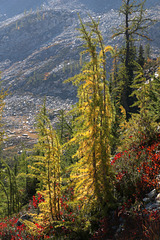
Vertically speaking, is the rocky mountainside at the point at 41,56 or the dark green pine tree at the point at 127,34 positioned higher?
the rocky mountainside at the point at 41,56

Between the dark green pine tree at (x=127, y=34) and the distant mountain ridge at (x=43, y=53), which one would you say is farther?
the distant mountain ridge at (x=43, y=53)

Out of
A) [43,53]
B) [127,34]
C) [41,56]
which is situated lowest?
[127,34]

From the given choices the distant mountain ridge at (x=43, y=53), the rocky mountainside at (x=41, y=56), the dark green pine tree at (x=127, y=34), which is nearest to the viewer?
the dark green pine tree at (x=127, y=34)

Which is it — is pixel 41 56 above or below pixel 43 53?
below

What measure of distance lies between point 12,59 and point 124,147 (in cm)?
17851

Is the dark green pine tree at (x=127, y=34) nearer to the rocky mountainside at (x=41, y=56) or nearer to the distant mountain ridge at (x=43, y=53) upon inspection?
the rocky mountainside at (x=41, y=56)

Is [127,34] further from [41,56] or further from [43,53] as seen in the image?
[43,53]

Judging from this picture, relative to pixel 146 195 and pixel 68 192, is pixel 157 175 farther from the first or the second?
pixel 68 192

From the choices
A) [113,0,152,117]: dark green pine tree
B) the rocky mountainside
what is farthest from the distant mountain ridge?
[113,0,152,117]: dark green pine tree

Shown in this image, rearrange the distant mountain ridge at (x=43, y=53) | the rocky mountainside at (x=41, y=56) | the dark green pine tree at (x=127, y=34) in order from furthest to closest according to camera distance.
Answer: the distant mountain ridge at (x=43, y=53)
the rocky mountainside at (x=41, y=56)
the dark green pine tree at (x=127, y=34)

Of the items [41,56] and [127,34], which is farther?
[41,56]

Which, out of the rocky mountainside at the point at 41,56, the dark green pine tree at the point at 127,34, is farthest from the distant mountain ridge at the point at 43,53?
the dark green pine tree at the point at 127,34

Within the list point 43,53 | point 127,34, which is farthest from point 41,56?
point 127,34

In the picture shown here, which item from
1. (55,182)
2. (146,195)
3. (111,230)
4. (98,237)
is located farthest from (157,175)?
(55,182)
